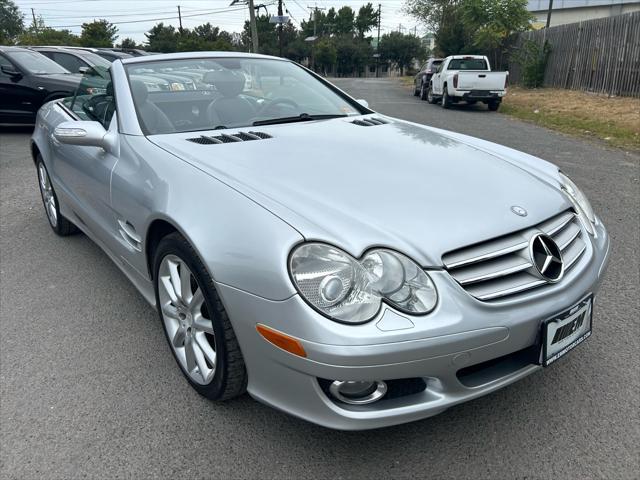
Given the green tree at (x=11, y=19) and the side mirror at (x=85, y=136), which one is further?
the green tree at (x=11, y=19)

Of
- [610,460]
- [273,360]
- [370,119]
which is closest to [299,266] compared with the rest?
[273,360]

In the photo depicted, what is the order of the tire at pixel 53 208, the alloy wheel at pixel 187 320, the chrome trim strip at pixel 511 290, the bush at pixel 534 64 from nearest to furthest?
1. the chrome trim strip at pixel 511 290
2. the alloy wheel at pixel 187 320
3. the tire at pixel 53 208
4. the bush at pixel 534 64

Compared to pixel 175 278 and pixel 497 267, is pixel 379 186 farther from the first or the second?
pixel 175 278

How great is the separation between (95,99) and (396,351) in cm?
292

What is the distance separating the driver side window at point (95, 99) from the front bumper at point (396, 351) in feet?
6.04

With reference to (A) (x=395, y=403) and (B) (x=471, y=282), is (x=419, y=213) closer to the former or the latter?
(B) (x=471, y=282)

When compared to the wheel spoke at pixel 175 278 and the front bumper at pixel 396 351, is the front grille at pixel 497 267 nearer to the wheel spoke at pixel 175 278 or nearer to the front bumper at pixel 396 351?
the front bumper at pixel 396 351

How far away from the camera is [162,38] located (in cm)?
7131

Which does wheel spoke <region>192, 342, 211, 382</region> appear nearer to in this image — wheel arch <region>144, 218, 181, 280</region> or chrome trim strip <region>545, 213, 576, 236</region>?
wheel arch <region>144, 218, 181, 280</region>

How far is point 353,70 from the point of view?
82.5 metres

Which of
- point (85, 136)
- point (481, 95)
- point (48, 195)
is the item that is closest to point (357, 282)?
point (85, 136)

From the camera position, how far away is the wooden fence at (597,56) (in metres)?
14.6

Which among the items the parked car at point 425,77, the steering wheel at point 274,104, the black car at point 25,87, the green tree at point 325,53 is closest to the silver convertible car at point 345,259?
the steering wheel at point 274,104

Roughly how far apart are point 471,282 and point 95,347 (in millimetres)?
1989
